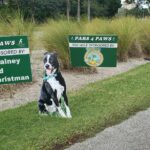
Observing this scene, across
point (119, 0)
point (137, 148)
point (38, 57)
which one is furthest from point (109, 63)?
point (119, 0)

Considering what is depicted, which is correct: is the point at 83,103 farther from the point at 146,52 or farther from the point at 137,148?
the point at 146,52

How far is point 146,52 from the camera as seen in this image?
20125 millimetres

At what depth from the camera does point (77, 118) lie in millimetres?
8359

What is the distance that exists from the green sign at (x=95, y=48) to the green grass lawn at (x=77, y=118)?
0.71 m

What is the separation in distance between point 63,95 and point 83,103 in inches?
56.7

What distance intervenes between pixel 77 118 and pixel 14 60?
1762mm

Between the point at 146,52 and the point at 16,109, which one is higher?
the point at 16,109

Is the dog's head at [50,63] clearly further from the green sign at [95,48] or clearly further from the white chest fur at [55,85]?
the green sign at [95,48]

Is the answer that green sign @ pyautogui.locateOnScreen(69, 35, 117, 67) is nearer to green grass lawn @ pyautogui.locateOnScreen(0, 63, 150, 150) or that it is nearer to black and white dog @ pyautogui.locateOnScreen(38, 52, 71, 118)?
green grass lawn @ pyautogui.locateOnScreen(0, 63, 150, 150)

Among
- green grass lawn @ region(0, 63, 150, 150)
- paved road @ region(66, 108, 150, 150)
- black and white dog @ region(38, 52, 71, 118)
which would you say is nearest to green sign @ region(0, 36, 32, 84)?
green grass lawn @ region(0, 63, 150, 150)

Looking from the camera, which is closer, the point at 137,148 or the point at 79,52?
the point at 137,148

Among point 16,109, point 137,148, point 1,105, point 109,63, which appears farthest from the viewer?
point 109,63

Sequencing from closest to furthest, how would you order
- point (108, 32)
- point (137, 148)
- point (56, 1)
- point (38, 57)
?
1. point (137, 148)
2. point (38, 57)
3. point (108, 32)
4. point (56, 1)

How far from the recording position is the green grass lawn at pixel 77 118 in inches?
281
